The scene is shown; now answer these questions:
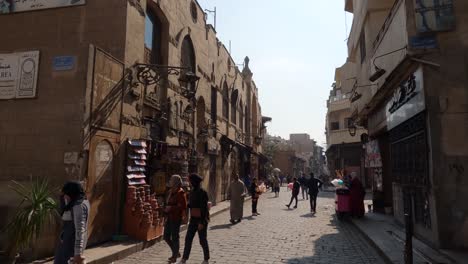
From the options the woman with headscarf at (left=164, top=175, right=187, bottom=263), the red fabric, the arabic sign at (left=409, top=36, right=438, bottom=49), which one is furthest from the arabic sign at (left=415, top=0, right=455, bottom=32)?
the red fabric

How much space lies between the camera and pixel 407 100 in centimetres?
890

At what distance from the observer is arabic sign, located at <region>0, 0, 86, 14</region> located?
9.07 m

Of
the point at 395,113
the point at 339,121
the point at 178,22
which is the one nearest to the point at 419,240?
the point at 395,113

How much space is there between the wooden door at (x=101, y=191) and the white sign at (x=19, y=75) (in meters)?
1.99

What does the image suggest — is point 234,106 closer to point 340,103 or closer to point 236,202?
point 236,202

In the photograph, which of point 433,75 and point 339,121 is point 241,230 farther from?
point 339,121

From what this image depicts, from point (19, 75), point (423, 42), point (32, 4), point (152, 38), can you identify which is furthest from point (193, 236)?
point (152, 38)

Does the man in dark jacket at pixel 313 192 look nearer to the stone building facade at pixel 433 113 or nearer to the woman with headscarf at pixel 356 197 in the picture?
the woman with headscarf at pixel 356 197

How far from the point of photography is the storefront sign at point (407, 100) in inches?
313

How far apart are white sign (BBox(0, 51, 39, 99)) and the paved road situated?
15.0 feet

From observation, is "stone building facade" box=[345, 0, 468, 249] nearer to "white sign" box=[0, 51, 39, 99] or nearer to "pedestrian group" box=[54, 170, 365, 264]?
"pedestrian group" box=[54, 170, 365, 264]

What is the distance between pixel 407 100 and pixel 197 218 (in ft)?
19.8

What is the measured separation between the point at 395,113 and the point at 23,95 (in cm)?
987

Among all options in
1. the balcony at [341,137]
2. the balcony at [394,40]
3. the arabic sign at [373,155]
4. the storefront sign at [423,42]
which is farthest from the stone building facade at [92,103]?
the balcony at [341,137]
